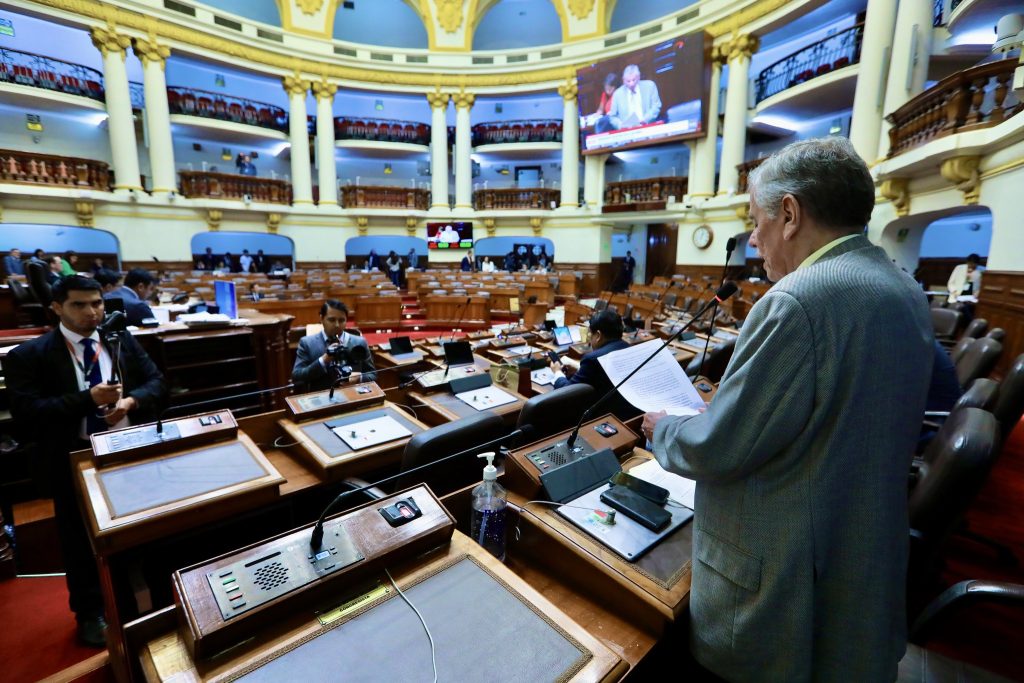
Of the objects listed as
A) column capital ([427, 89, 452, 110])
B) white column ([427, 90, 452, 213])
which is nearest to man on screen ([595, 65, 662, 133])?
white column ([427, 90, 452, 213])

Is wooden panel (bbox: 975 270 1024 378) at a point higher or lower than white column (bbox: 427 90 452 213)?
lower

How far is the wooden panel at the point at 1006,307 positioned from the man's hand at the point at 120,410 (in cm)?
710

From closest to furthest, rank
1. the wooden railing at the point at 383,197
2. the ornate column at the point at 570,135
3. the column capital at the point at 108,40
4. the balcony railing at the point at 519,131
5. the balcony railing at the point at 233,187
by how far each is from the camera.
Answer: the column capital at the point at 108,40, the balcony railing at the point at 233,187, the ornate column at the point at 570,135, the wooden railing at the point at 383,197, the balcony railing at the point at 519,131

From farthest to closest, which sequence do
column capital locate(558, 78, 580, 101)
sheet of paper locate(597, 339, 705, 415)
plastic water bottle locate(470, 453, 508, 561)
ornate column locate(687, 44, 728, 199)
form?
column capital locate(558, 78, 580, 101), ornate column locate(687, 44, 728, 199), sheet of paper locate(597, 339, 705, 415), plastic water bottle locate(470, 453, 508, 561)

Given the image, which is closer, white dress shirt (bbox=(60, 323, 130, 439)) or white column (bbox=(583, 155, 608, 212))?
white dress shirt (bbox=(60, 323, 130, 439))

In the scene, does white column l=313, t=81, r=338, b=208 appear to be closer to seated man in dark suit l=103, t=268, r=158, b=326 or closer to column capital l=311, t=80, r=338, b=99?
column capital l=311, t=80, r=338, b=99

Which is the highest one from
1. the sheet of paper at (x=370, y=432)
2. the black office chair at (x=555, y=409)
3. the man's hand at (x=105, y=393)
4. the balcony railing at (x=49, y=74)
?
the balcony railing at (x=49, y=74)

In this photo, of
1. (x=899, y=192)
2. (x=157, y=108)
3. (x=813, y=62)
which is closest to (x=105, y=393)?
(x=899, y=192)

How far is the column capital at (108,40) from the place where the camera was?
11.1 meters

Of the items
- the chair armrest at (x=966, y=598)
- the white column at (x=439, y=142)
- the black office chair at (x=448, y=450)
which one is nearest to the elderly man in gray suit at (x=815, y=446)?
the chair armrest at (x=966, y=598)

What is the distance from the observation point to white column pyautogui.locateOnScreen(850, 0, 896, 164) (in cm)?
767

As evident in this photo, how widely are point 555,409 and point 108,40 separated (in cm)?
1552

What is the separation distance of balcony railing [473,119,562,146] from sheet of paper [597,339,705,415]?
1603 centimetres

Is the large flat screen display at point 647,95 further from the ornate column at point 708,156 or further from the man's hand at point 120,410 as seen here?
the man's hand at point 120,410
